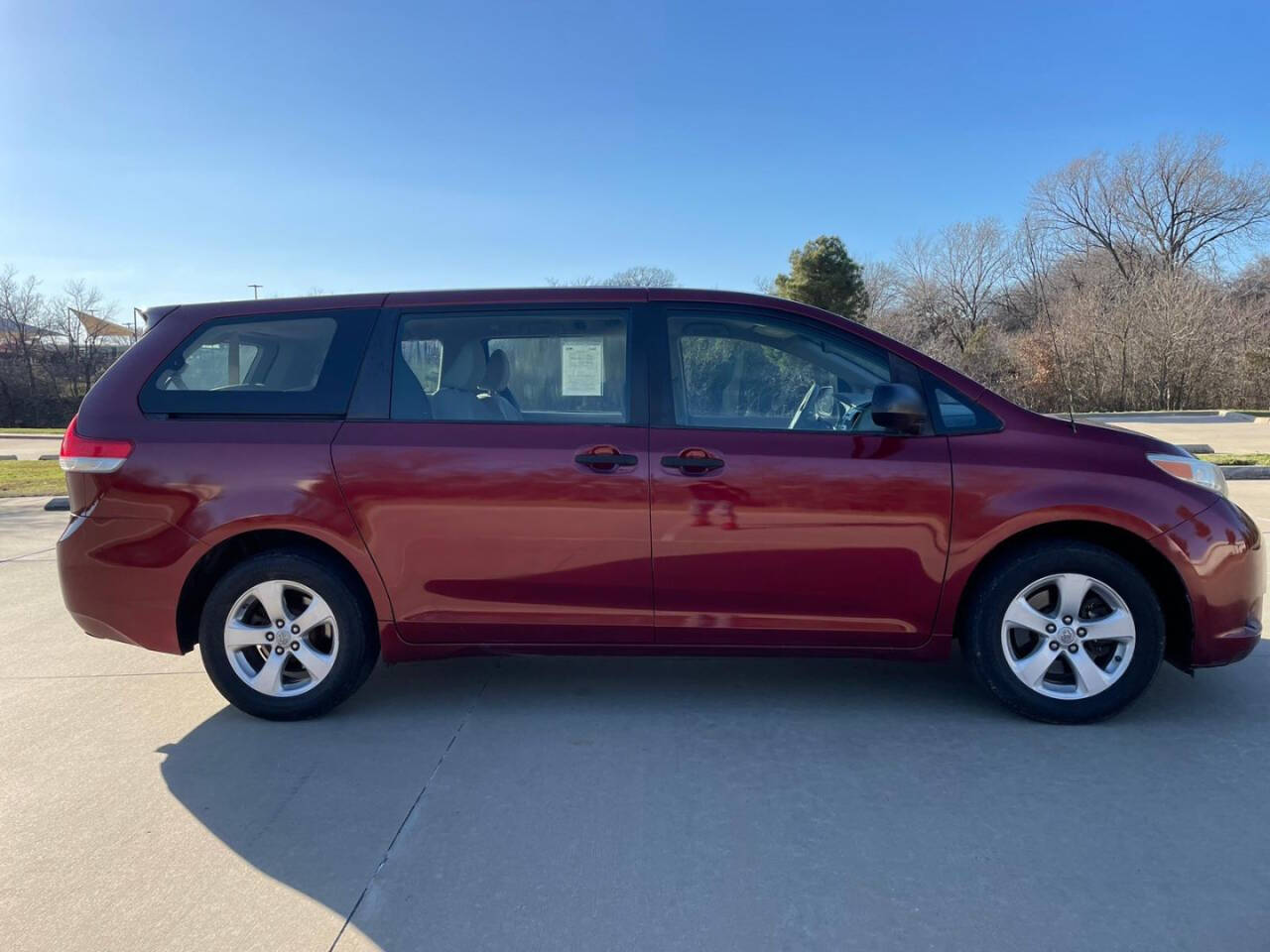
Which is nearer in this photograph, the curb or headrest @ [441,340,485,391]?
headrest @ [441,340,485,391]

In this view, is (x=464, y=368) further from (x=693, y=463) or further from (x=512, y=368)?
(x=693, y=463)

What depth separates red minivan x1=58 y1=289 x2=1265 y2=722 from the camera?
3.71 m

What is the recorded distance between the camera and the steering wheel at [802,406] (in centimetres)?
387

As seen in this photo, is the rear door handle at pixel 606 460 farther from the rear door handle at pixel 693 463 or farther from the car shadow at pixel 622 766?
the car shadow at pixel 622 766

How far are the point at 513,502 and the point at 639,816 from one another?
4.55ft

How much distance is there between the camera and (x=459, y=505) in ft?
12.5

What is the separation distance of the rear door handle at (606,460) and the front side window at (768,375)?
0.29m

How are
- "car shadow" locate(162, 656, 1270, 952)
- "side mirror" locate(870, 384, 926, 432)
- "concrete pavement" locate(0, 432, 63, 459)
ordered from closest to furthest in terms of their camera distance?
"car shadow" locate(162, 656, 1270, 952)
"side mirror" locate(870, 384, 926, 432)
"concrete pavement" locate(0, 432, 63, 459)

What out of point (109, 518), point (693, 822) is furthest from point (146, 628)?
point (693, 822)

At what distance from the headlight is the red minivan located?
0.6 inches

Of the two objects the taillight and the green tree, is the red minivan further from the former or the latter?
the green tree

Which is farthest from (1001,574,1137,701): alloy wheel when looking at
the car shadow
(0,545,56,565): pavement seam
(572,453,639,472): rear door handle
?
(0,545,56,565): pavement seam

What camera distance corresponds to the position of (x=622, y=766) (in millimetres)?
3459

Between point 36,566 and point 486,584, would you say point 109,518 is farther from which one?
point 36,566
